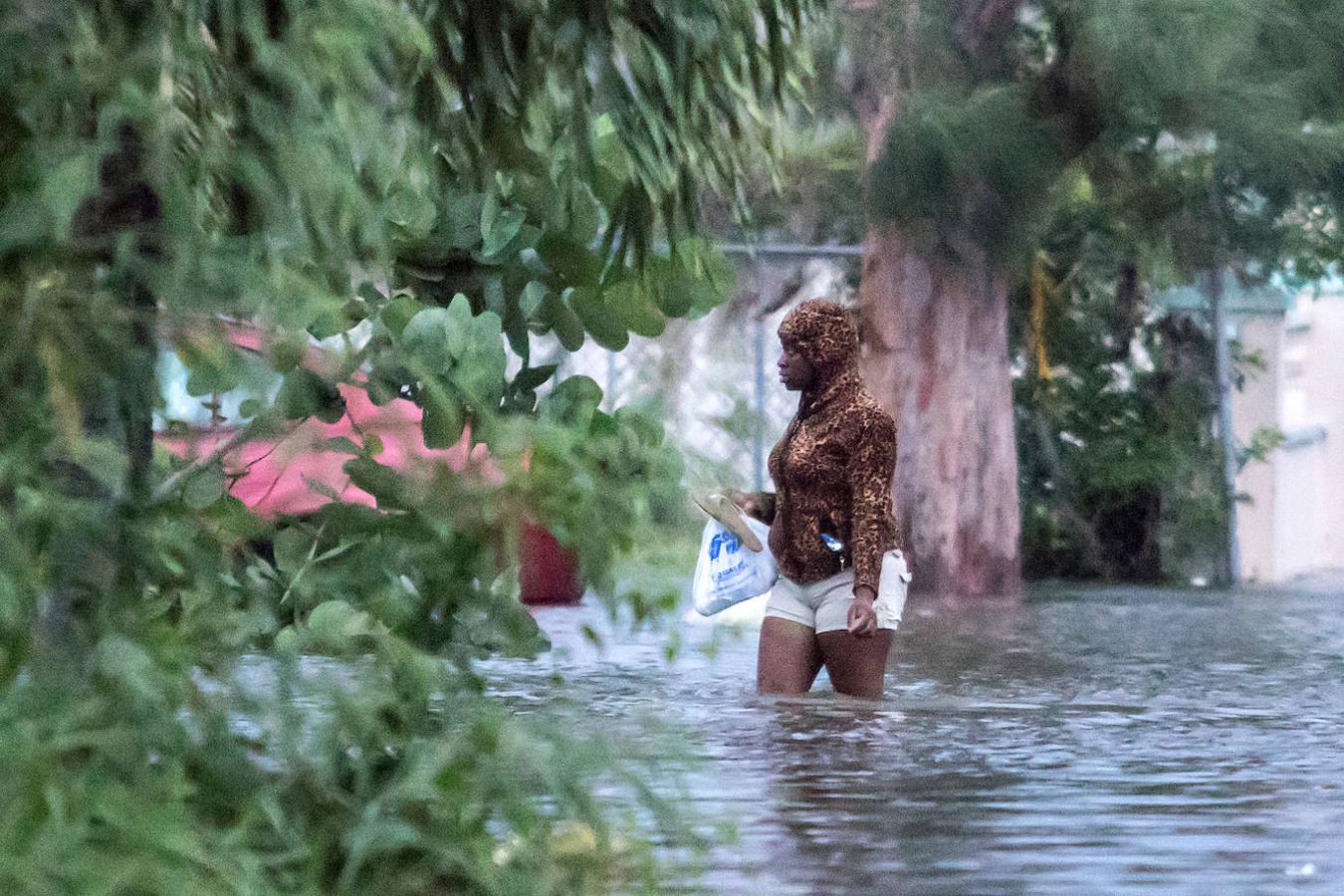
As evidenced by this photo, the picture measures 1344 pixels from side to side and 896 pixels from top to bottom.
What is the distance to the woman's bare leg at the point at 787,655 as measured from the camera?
9453 mm

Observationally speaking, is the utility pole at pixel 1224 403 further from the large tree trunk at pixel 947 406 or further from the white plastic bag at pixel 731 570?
the white plastic bag at pixel 731 570

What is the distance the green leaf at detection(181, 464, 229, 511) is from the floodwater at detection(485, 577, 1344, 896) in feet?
2.44

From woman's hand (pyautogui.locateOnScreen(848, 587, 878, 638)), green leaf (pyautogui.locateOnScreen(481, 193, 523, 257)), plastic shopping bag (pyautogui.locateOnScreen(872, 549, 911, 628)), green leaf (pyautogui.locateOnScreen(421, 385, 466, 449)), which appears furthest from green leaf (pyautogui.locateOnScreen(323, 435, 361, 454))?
plastic shopping bag (pyautogui.locateOnScreen(872, 549, 911, 628))

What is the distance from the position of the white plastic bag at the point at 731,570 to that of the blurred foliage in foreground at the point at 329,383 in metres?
4.20

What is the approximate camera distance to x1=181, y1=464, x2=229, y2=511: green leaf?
15.2 ft

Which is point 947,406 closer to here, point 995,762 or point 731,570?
point 731,570

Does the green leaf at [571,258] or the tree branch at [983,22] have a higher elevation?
the tree branch at [983,22]

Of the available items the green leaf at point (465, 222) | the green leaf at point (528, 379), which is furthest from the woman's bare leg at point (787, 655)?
the green leaf at point (528, 379)

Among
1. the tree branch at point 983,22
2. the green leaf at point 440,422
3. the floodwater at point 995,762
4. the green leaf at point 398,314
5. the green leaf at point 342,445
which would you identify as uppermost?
the tree branch at point 983,22

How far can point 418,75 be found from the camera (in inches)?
192

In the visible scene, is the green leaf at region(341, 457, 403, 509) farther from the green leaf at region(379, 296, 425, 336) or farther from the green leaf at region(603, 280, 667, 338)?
the green leaf at region(603, 280, 667, 338)

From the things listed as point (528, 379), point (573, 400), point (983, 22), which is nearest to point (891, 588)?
point (528, 379)

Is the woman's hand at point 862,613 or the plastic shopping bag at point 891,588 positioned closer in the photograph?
the woman's hand at point 862,613

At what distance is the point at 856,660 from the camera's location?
9.35m
